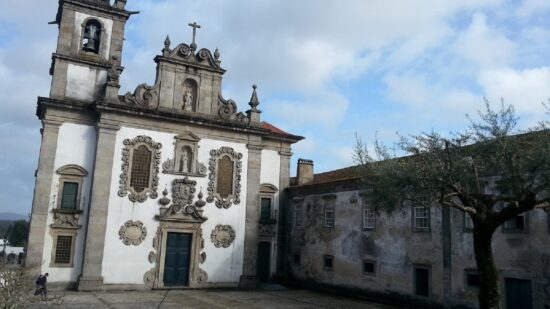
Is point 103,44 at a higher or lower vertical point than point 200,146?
higher

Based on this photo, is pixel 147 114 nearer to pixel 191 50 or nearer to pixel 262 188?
pixel 191 50

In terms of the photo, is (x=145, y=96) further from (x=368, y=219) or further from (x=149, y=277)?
(x=368, y=219)

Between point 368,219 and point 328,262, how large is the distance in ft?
11.9

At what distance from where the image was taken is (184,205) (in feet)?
75.6

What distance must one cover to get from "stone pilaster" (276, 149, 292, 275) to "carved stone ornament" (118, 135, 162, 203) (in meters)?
7.27

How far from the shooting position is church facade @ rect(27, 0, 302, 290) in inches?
825

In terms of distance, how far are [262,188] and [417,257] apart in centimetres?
1015

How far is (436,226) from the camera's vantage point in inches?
704

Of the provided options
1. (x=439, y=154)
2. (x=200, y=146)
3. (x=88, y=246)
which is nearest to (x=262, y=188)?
(x=200, y=146)

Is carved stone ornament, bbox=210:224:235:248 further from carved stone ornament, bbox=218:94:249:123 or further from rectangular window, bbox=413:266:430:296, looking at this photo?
rectangular window, bbox=413:266:430:296

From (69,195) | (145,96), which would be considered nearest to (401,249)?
(145,96)

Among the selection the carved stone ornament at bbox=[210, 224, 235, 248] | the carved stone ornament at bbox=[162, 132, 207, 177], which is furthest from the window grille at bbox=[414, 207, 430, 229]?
the carved stone ornament at bbox=[162, 132, 207, 177]

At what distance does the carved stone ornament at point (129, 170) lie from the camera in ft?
72.1

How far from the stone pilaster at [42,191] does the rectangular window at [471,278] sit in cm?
1668
